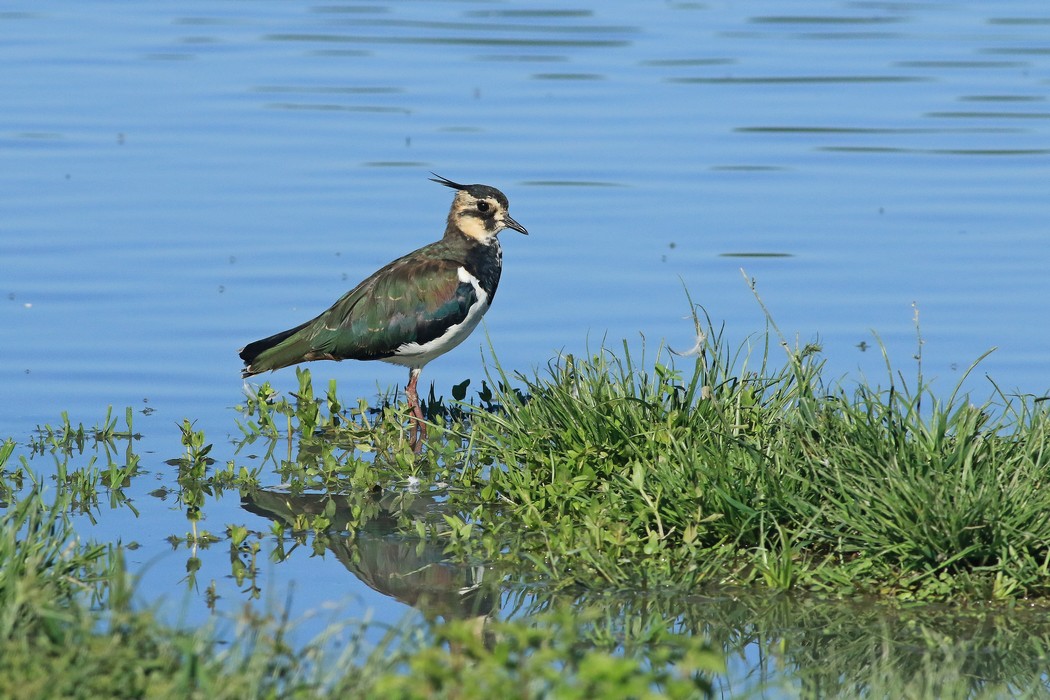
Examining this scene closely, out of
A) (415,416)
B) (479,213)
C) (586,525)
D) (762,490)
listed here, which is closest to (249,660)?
(586,525)

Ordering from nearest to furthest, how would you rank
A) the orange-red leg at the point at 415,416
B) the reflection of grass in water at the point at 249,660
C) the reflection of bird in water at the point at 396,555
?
the reflection of grass in water at the point at 249,660 < the reflection of bird in water at the point at 396,555 < the orange-red leg at the point at 415,416

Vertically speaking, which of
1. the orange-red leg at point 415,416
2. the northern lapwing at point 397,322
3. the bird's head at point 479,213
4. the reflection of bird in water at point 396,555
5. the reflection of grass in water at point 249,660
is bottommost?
the reflection of bird in water at point 396,555

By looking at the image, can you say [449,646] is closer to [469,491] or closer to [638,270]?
[469,491]

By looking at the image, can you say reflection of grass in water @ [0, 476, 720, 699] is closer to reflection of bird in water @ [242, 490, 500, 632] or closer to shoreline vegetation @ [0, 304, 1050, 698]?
shoreline vegetation @ [0, 304, 1050, 698]

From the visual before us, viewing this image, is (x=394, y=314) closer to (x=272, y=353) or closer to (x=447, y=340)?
(x=447, y=340)

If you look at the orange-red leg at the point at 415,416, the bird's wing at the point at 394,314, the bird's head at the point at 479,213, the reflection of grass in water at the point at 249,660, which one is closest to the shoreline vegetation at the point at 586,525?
the reflection of grass in water at the point at 249,660

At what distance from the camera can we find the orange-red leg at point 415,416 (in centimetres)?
970

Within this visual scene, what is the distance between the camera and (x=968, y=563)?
7191 millimetres

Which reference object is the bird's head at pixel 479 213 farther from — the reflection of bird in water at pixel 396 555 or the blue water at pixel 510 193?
the reflection of bird in water at pixel 396 555

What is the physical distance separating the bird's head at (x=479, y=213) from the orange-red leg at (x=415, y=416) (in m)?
1.01

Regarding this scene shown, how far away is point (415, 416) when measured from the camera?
9.84 metres

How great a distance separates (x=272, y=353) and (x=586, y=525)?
3.41m

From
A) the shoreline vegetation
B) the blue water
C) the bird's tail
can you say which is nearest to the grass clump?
the shoreline vegetation

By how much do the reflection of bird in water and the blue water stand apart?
208mm
